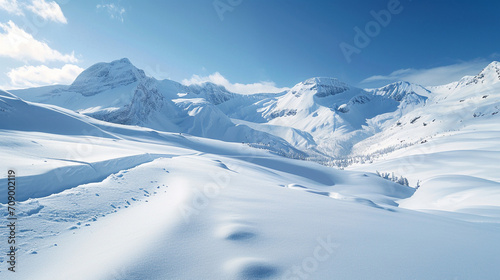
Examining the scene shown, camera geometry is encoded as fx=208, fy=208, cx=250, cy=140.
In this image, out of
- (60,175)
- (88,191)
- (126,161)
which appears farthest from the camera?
(126,161)

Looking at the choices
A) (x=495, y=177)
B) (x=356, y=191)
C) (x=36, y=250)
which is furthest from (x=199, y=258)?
(x=495, y=177)

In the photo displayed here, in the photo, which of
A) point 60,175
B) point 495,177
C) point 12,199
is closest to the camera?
point 12,199

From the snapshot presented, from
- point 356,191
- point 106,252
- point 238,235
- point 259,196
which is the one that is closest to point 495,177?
point 356,191

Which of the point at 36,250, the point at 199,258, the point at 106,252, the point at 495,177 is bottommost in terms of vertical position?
the point at 36,250

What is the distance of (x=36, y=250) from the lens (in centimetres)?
497

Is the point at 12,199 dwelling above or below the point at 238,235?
below

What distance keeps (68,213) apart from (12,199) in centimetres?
179

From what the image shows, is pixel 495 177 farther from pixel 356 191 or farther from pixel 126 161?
pixel 126 161

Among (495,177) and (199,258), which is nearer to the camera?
(199,258)

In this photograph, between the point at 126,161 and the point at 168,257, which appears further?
the point at 126,161

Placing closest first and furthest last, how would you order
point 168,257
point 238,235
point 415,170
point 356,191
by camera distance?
point 168,257
point 238,235
point 356,191
point 415,170

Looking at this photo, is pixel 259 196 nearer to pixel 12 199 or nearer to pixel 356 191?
pixel 12 199

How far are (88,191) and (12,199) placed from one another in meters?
2.20

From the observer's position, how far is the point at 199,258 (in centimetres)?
474
